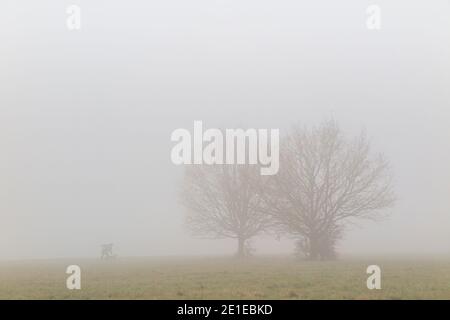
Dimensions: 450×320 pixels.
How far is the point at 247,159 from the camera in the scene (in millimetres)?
Answer: 45562

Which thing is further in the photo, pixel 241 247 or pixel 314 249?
pixel 241 247

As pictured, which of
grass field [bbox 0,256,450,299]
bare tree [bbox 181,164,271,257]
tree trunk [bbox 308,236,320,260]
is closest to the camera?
grass field [bbox 0,256,450,299]

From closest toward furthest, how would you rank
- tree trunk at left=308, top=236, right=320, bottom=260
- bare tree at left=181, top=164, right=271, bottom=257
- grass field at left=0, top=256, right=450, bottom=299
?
1. grass field at left=0, top=256, right=450, bottom=299
2. tree trunk at left=308, top=236, right=320, bottom=260
3. bare tree at left=181, top=164, right=271, bottom=257

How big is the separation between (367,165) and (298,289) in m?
22.4

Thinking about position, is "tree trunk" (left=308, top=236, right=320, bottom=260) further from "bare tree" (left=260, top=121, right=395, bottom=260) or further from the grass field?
the grass field

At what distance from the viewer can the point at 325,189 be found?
137ft

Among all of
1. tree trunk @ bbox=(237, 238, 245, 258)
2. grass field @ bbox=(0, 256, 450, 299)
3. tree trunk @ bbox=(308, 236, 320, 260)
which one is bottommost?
tree trunk @ bbox=(237, 238, 245, 258)

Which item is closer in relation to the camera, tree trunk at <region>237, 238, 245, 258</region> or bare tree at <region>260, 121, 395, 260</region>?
bare tree at <region>260, 121, 395, 260</region>

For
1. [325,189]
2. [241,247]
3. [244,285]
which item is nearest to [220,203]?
[241,247]

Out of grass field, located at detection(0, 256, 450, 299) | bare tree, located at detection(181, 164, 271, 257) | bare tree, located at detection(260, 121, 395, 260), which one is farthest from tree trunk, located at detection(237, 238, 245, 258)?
grass field, located at detection(0, 256, 450, 299)

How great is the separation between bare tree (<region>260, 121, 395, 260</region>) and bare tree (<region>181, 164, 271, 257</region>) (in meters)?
5.29

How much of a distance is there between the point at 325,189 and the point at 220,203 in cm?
1187

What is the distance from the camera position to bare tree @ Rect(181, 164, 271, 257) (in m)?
47.8

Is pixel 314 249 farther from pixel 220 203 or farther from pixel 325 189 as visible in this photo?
pixel 220 203
